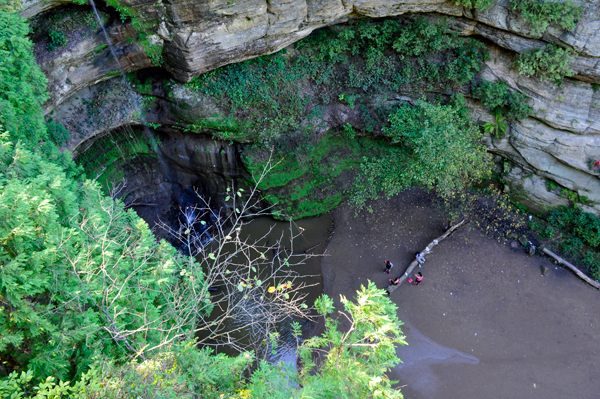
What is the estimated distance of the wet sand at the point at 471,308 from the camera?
37.7 ft

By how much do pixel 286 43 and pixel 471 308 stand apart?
12.3 m

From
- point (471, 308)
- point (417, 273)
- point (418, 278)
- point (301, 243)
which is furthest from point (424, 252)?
point (301, 243)

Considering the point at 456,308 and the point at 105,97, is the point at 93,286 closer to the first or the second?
the point at 105,97

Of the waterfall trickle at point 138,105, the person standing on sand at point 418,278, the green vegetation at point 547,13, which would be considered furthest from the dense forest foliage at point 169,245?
the person standing on sand at point 418,278

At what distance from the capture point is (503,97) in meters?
13.3

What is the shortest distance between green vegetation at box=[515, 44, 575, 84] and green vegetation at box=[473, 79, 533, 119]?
83 cm

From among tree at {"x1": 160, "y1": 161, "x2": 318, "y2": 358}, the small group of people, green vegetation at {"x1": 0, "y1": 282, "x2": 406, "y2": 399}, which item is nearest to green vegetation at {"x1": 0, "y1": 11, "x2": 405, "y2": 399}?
green vegetation at {"x1": 0, "y1": 282, "x2": 406, "y2": 399}

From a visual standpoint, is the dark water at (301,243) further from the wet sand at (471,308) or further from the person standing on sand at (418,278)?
the person standing on sand at (418,278)

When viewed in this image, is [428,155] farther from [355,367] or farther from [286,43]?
[355,367]

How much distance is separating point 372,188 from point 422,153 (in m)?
3.07

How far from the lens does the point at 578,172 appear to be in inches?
539

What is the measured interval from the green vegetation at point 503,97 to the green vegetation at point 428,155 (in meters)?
0.91

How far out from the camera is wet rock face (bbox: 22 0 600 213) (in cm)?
1096

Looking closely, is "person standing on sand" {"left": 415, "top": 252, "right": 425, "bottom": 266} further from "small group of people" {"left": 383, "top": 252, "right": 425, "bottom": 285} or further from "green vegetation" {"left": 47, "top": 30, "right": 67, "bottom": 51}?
"green vegetation" {"left": 47, "top": 30, "right": 67, "bottom": 51}
